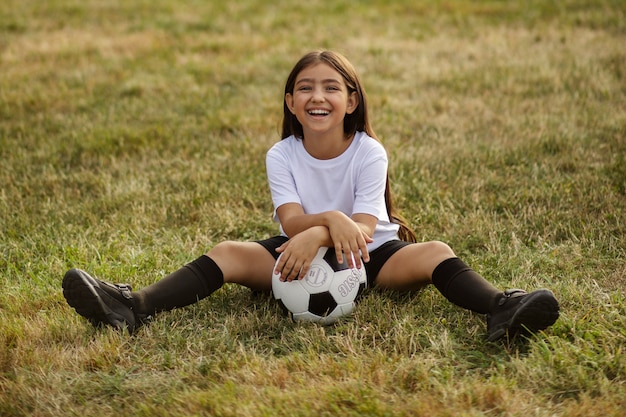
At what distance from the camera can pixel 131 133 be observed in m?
6.58

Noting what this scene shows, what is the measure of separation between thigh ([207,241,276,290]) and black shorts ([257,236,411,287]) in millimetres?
50

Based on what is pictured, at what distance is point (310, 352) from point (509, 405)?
89 cm

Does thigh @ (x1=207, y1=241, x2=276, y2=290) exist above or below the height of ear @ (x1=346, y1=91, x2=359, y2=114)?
below

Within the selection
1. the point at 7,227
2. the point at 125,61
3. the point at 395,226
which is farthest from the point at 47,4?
the point at 395,226

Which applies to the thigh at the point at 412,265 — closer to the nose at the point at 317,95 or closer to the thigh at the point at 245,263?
the thigh at the point at 245,263

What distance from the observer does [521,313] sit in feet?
10.3

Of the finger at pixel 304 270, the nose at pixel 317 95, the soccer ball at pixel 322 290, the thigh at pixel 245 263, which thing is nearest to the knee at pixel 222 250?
the thigh at pixel 245 263

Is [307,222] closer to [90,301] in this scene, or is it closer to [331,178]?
[331,178]

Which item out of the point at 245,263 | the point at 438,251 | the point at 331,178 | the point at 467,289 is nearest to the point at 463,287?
the point at 467,289

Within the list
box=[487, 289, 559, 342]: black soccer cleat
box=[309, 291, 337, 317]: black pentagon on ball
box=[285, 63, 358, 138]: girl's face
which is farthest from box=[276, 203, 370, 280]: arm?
box=[487, 289, 559, 342]: black soccer cleat

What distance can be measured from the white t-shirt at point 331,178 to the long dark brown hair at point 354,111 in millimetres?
94

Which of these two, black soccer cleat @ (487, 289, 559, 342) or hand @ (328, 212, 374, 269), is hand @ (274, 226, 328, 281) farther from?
black soccer cleat @ (487, 289, 559, 342)

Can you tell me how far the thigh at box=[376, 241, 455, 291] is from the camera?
11.8ft

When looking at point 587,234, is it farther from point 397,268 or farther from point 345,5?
point 345,5
